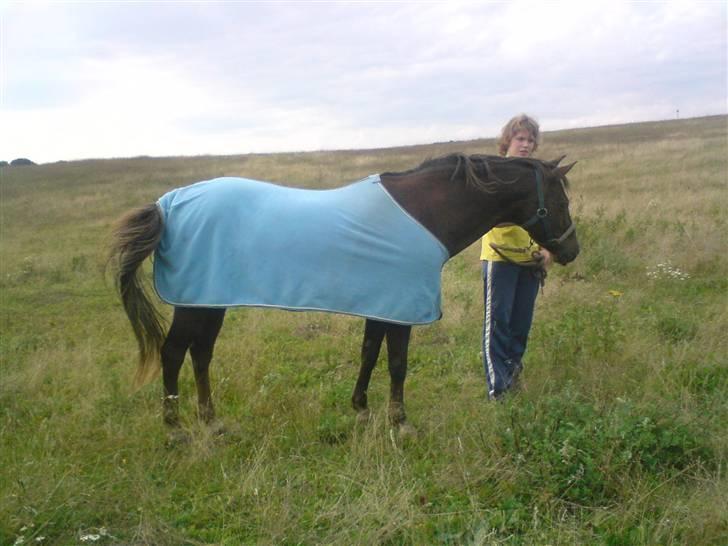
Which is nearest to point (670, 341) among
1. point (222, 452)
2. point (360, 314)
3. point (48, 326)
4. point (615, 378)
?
point (615, 378)

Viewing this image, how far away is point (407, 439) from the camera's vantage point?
3.54 meters

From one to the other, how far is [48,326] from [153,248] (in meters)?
4.18

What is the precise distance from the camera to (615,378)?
13.3 ft

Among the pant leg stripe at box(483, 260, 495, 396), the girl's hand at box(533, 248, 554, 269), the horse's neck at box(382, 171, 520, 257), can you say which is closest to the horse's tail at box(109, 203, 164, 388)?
the horse's neck at box(382, 171, 520, 257)

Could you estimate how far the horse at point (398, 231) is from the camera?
11.3 ft

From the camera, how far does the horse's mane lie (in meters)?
3.66

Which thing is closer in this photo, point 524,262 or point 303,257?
point 303,257

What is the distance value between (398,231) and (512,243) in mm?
1045

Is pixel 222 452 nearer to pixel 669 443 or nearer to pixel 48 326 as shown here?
pixel 669 443

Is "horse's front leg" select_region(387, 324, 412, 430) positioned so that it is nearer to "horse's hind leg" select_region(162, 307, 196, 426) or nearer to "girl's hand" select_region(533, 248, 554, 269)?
"girl's hand" select_region(533, 248, 554, 269)

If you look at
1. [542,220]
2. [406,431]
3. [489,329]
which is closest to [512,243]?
[542,220]

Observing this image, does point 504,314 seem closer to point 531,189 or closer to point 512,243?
point 512,243

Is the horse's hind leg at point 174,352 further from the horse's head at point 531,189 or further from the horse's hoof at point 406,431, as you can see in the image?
the horse's head at point 531,189

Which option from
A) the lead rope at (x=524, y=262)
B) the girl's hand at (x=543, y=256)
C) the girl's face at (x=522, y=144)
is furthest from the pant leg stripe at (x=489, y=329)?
the girl's face at (x=522, y=144)
